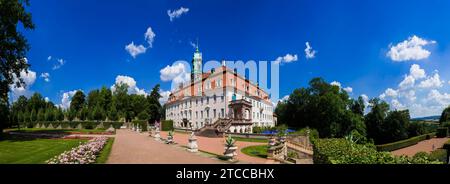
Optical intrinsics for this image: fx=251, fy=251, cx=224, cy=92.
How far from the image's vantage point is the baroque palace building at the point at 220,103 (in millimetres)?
41781

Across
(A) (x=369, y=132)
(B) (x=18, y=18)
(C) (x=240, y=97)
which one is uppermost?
(B) (x=18, y=18)

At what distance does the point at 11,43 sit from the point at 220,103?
29.1 m

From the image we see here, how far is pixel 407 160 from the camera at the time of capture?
6746 mm

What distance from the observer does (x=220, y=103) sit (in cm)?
4419

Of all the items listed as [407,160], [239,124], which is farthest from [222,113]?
[407,160]

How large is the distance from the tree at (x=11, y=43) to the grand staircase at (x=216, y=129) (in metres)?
21.4

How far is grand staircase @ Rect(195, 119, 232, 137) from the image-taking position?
34.8 m

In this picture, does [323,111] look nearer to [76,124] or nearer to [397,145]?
[397,145]

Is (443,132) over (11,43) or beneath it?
beneath

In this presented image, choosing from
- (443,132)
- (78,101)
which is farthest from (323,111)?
(78,101)
